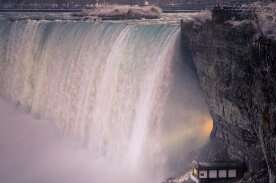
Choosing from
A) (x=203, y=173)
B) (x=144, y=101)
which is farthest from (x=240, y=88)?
(x=144, y=101)

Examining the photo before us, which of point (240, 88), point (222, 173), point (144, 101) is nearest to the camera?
point (240, 88)

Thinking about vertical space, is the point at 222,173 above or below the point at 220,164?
below

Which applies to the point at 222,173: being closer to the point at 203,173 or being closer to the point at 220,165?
the point at 220,165

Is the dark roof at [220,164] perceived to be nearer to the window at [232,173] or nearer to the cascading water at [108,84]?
the window at [232,173]

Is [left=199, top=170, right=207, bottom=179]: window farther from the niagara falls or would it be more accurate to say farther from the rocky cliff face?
the rocky cliff face

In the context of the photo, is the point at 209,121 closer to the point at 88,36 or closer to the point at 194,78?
the point at 194,78

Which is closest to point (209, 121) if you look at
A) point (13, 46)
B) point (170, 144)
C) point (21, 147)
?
point (170, 144)

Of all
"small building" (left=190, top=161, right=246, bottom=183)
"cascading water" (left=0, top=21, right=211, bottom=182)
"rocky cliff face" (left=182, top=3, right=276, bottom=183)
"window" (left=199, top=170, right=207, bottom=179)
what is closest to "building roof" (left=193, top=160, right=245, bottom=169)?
"small building" (left=190, top=161, right=246, bottom=183)

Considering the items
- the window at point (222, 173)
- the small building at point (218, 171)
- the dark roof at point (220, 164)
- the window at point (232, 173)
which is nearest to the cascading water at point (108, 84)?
the dark roof at point (220, 164)
